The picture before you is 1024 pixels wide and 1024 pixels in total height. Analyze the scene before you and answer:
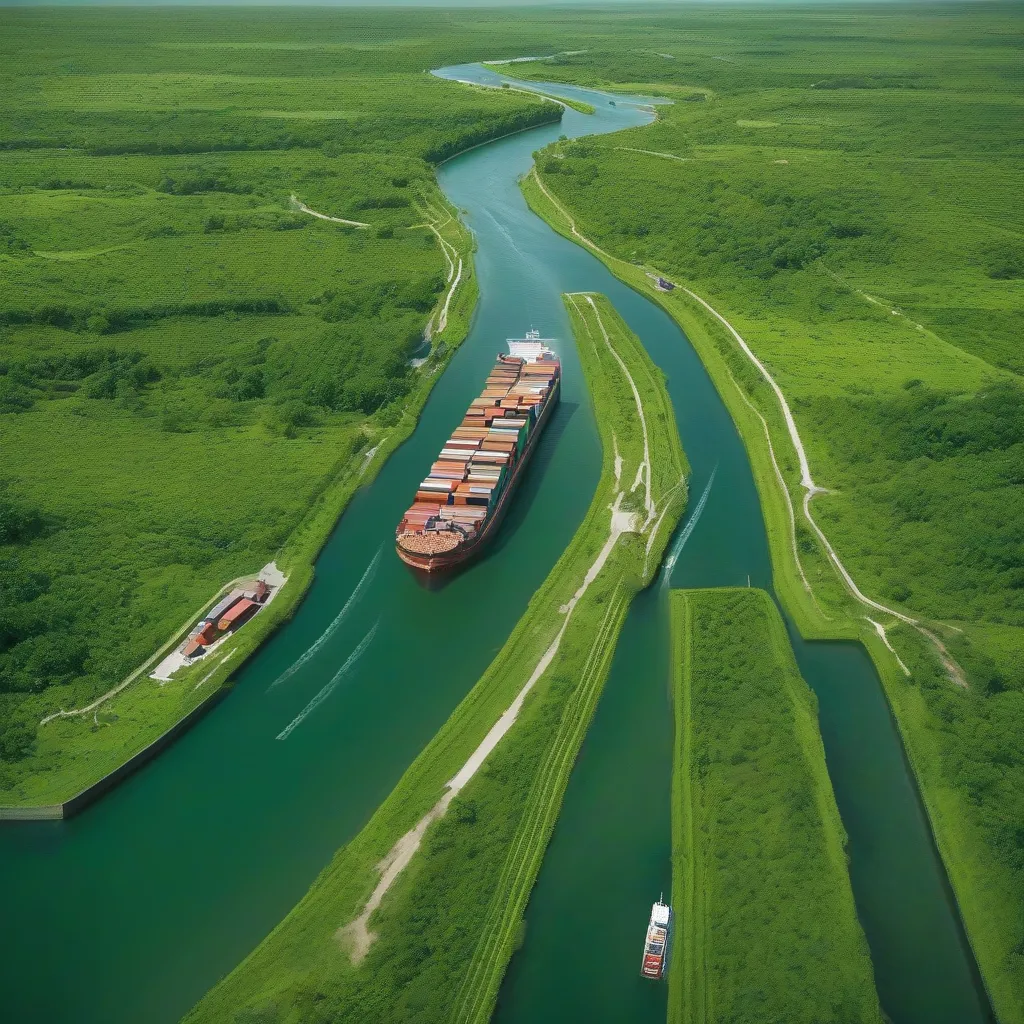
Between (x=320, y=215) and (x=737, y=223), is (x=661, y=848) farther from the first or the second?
(x=320, y=215)

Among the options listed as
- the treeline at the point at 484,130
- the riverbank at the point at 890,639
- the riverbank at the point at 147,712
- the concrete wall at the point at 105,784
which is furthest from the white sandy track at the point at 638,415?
the treeline at the point at 484,130

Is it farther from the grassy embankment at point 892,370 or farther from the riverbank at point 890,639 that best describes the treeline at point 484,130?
the riverbank at point 890,639

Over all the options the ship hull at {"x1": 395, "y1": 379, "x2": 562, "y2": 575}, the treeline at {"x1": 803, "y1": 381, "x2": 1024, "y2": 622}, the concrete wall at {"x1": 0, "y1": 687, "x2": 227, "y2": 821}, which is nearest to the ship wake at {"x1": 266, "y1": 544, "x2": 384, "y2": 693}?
the ship hull at {"x1": 395, "y1": 379, "x2": 562, "y2": 575}

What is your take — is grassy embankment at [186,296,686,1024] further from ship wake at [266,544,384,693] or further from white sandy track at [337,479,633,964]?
ship wake at [266,544,384,693]

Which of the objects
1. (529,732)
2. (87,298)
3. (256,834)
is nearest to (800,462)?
(529,732)

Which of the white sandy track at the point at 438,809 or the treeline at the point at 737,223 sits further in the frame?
the treeline at the point at 737,223
